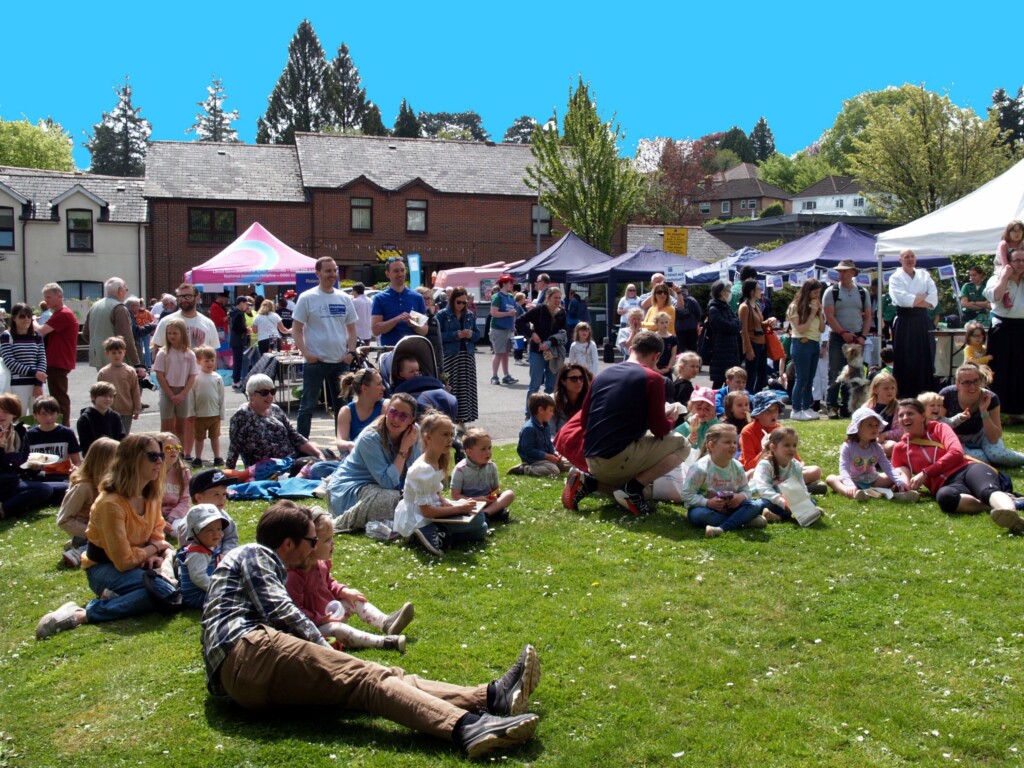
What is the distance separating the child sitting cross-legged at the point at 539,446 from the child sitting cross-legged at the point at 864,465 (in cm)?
281

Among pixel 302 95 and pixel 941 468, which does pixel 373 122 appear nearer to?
pixel 302 95

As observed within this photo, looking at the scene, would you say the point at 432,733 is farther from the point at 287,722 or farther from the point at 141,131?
the point at 141,131

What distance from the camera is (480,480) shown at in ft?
28.5

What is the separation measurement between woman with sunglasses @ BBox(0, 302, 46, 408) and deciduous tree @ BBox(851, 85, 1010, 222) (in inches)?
1623

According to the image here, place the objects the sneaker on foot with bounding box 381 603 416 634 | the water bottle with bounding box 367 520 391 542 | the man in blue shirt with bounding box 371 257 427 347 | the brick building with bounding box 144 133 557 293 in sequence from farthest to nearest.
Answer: the brick building with bounding box 144 133 557 293 → the man in blue shirt with bounding box 371 257 427 347 → the water bottle with bounding box 367 520 391 542 → the sneaker on foot with bounding box 381 603 416 634

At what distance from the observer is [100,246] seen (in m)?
46.5

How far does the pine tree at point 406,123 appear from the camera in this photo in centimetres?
9300

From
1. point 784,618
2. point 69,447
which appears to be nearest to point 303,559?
point 784,618

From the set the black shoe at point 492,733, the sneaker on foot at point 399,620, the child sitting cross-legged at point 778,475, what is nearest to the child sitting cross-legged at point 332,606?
the sneaker on foot at point 399,620

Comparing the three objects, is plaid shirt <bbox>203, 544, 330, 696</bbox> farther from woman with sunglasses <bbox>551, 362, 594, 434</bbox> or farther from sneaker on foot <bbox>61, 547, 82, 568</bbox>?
woman with sunglasses <bbox>551, 362, 594, 434</bbox>

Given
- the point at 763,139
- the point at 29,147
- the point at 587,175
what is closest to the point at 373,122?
the point at 29,147

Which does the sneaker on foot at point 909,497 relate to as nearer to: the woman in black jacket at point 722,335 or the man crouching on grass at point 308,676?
the man crouching on grass at point 308,676

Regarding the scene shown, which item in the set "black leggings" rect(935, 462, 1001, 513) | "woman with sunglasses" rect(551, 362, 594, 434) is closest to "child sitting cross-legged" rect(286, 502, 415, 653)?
"woman with sunglasses" rect(551, 362, 594, 434)

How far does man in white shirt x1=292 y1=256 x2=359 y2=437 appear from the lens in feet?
37.2
